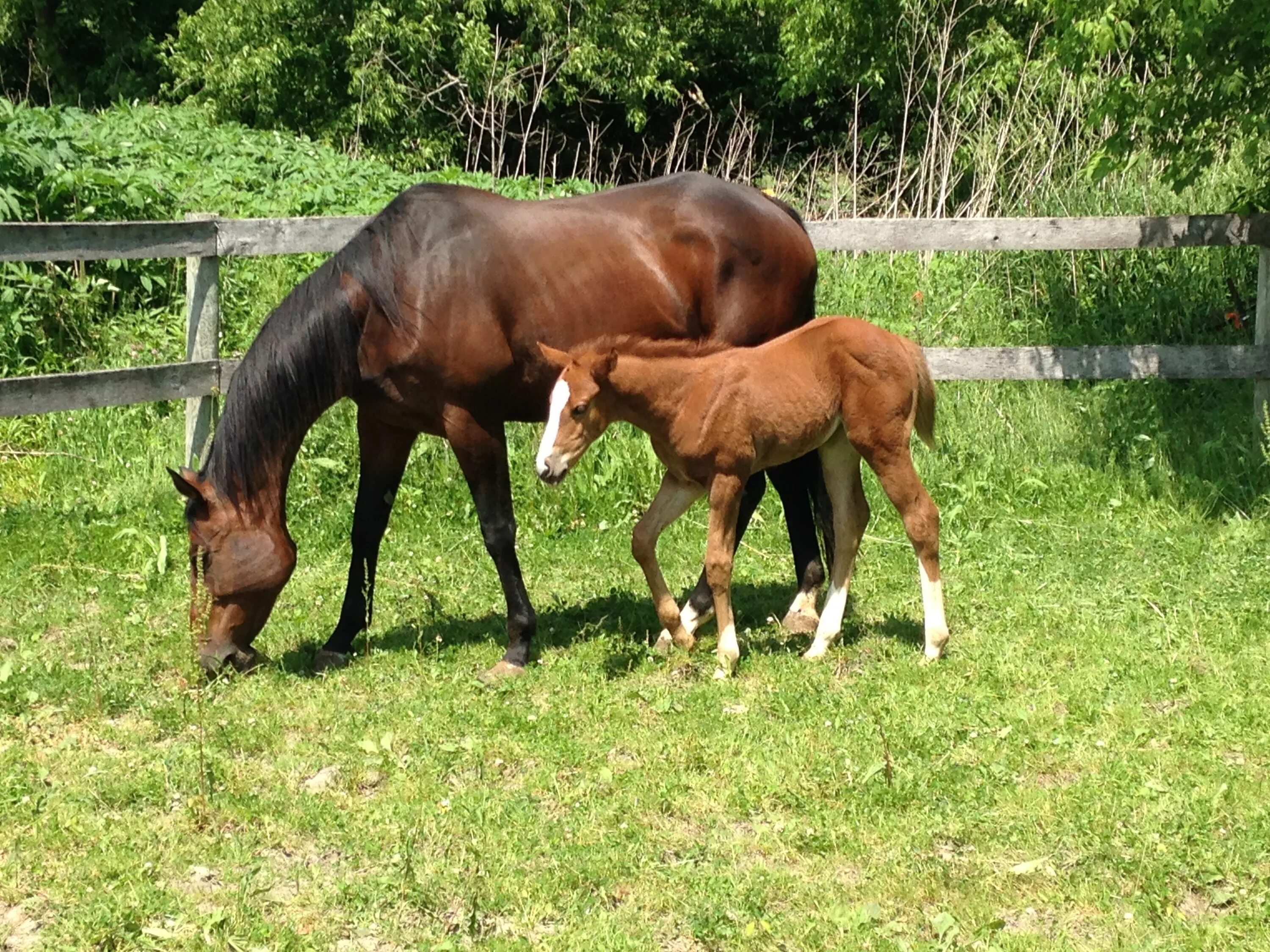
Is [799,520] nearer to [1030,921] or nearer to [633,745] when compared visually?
[633,745]

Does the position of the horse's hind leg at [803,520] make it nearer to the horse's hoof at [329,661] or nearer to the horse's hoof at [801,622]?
the horse's hoof at [801,622]

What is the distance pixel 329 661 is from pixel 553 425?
1.59 m

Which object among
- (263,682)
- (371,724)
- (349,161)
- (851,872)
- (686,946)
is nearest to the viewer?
(686,946)

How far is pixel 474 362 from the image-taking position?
5836 mm

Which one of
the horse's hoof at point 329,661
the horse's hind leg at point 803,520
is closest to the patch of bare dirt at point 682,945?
the horse's hoof at point 329,661

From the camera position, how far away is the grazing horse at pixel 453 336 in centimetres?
579

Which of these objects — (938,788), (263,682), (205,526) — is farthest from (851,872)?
(205,526)

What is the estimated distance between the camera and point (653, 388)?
18.4 ft

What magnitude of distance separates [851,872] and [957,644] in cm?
213

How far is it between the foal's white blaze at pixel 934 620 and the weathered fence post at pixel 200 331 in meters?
4.52

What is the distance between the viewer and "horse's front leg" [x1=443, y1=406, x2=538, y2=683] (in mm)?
5898

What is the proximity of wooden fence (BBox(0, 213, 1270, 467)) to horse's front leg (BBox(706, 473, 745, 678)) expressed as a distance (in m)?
3.20

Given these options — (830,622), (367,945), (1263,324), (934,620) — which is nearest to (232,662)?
(367,945)

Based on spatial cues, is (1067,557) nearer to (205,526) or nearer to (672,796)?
(672,796)
